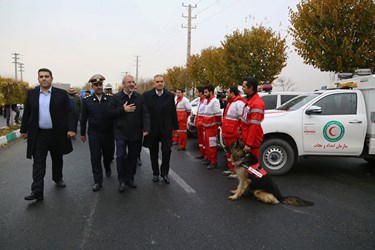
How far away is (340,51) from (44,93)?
1007 cm

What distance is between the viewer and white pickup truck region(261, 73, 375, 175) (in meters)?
5.41

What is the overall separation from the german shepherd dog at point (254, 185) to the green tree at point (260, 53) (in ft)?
44.0

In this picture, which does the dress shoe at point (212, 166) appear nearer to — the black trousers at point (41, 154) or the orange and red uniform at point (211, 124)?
the orange and red uniform at point (211, 124)

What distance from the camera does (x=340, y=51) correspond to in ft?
33.6

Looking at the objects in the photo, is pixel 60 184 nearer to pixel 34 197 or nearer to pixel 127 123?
pixel 34 197

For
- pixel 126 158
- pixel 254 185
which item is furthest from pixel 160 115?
pixel 254 185

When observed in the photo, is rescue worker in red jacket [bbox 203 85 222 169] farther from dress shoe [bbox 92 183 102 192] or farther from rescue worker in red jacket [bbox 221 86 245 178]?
dress shoe [bbox 92 183 102 192]

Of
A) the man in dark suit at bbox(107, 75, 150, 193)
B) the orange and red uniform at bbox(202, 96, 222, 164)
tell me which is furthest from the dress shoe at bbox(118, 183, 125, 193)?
the orange and red uniform at bbox(202, 96, 222, 164)

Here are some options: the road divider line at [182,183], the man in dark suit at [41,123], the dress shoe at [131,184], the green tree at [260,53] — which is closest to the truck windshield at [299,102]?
the road divider line at [182,183]

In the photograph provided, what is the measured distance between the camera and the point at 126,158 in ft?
15.3

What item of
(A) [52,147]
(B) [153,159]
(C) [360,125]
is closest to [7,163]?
(A) [52,147]

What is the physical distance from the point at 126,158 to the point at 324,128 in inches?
150

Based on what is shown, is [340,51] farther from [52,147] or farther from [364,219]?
[52,147]

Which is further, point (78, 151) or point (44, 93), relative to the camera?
point (78, 151)
